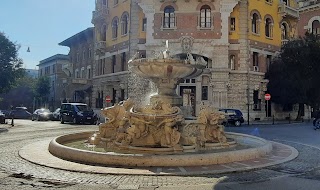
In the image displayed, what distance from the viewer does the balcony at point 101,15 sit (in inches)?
1489

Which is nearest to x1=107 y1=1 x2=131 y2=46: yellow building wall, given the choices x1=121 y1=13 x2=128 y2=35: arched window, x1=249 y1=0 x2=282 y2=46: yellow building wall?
x1=121 y1=13 x2=128 y2=35: arched window

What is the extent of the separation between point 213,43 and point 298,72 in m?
9.21

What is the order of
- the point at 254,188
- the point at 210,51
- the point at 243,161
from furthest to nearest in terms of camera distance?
the point at 210,51, the point at 243,161, the point at 254,188

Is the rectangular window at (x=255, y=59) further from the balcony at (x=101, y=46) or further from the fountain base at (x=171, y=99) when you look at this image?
the fountain base at (x=171, y=99)

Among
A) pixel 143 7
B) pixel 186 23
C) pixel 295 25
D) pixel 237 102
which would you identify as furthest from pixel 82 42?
pixel 295 25

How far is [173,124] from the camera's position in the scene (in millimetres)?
9227

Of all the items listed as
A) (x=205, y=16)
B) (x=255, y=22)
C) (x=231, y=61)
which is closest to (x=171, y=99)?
(x=231, y=61)

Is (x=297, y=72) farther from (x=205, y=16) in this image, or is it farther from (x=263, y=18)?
(x=205, y=16)

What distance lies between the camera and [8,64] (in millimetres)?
28547

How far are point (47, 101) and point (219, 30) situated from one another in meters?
35.7

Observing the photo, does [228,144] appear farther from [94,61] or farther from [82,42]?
[82,42]

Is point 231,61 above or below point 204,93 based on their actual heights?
above

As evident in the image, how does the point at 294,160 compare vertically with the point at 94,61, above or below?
below

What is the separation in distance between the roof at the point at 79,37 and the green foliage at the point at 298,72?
25265 millimetres
